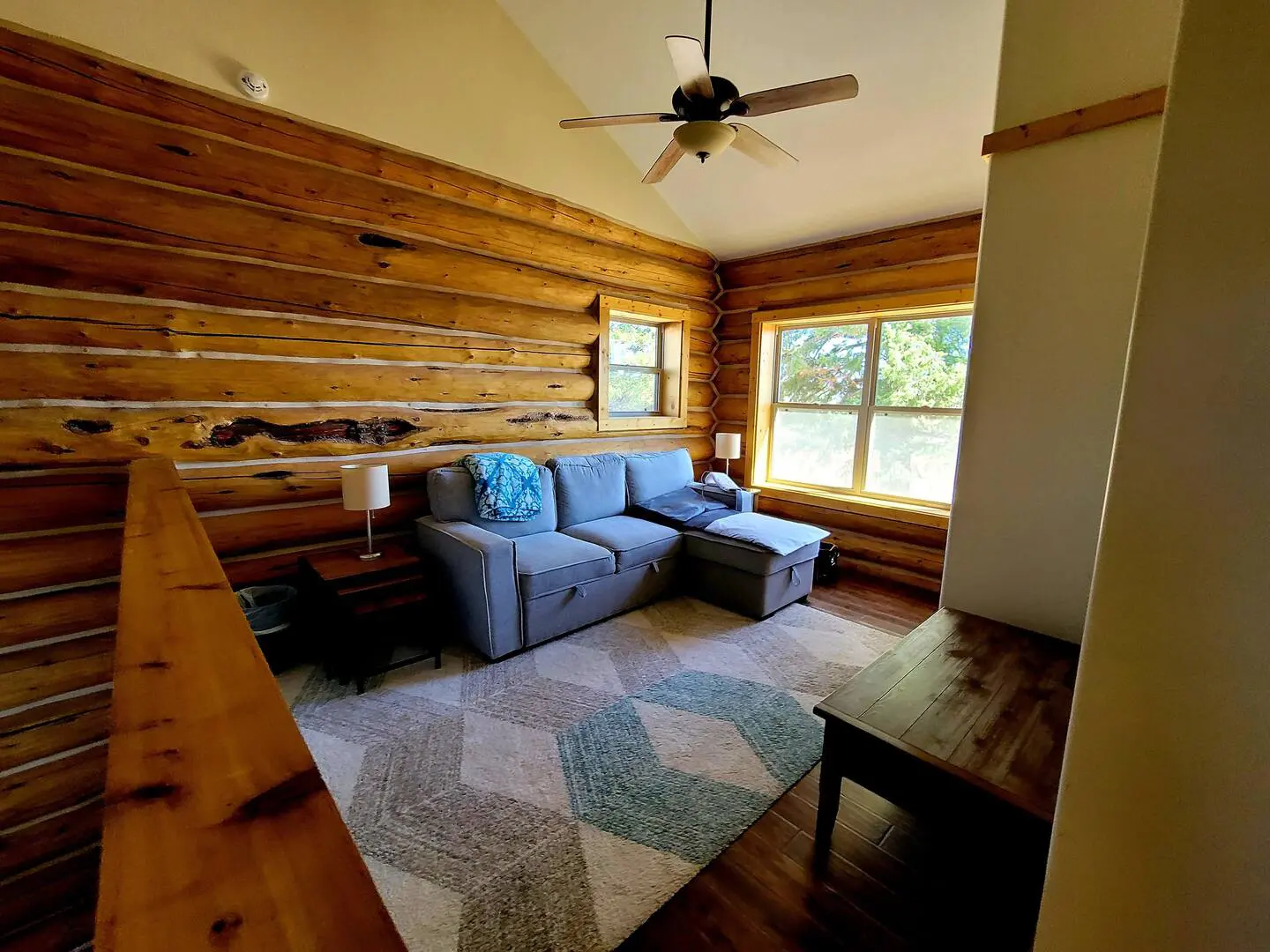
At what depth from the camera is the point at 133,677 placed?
0.70m

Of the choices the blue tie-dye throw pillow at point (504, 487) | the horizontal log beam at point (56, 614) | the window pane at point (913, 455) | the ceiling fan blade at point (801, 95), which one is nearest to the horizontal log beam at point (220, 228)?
the blue tie-dye throw pillow at point (504, 487)

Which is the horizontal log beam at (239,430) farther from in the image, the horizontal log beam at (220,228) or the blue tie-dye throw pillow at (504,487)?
the horizontal log beam at (220,228)

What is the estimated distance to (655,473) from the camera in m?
4.23

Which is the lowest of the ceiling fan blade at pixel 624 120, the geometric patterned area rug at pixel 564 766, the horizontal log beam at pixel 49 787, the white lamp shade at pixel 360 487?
the horizontal log beam at pixel 49 787

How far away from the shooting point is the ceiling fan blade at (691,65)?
1.82 m

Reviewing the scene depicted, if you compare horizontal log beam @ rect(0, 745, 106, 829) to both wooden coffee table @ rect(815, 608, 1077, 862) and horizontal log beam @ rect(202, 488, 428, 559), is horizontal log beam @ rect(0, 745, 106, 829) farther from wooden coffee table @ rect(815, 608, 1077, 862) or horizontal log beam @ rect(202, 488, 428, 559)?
wooden coffee table @ rect(815, 608, 1077, 862)

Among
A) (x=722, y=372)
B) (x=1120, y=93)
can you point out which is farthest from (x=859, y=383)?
(x=1120, y=93)

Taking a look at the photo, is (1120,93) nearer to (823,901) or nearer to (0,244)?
(823,901)

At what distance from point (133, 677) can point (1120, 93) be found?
2992 mm

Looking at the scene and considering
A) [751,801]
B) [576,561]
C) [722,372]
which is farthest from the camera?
[722,372]

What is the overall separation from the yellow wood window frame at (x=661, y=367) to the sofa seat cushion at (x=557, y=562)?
137 cm

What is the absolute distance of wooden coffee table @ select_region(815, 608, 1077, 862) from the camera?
1.27 metres

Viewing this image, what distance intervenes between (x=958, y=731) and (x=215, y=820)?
1676 millimetres

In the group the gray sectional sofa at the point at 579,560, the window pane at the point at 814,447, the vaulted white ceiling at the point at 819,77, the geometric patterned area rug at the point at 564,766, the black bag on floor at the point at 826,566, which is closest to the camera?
the geometric patterned area rug at the point at 564,766
